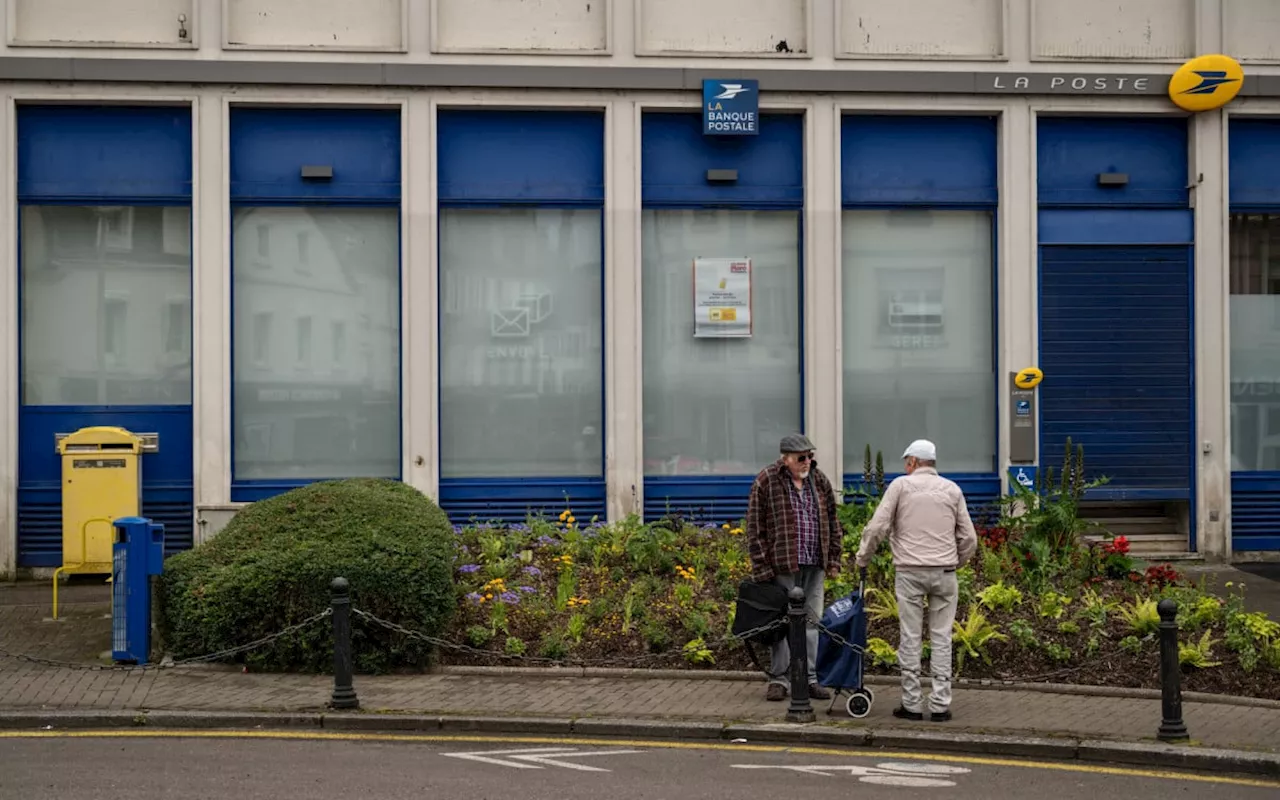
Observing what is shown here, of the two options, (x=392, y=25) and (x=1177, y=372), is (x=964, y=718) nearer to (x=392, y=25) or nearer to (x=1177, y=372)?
(x=1177, y=372)

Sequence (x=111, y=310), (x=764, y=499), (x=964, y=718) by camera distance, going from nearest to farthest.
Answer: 1. (x=964, y=718)
2. (x=764, y=499)
3. (x=111, y=310)

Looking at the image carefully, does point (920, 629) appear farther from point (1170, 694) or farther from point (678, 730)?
point (678, 730)

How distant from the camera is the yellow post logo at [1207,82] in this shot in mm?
17453

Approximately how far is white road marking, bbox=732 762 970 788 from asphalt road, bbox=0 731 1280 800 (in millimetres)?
11

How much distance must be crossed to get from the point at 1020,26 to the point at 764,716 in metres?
10.1

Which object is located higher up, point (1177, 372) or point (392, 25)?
point (392, 25)

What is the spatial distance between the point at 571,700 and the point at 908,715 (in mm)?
2296

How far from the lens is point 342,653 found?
34.2 ft

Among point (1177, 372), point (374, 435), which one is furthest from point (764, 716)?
point (1177, 372)

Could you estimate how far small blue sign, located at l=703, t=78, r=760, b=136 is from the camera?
1731 centimetres

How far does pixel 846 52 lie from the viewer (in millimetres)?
17578

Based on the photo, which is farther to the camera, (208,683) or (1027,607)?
(1027,607)

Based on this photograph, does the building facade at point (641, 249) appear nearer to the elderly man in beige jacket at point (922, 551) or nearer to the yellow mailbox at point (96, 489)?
the yellow mailbox at point (96, 489)

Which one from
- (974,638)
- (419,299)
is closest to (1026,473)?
(974,638)
